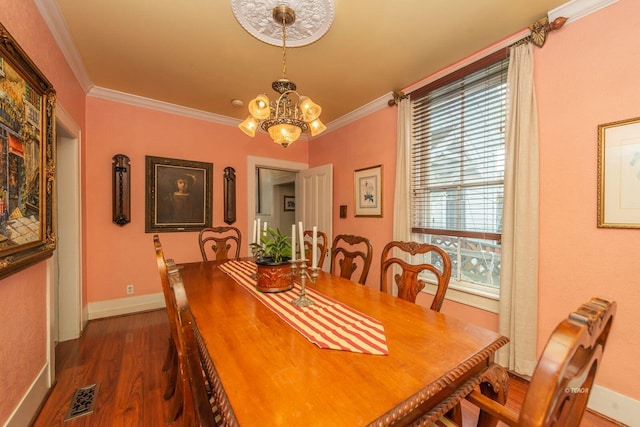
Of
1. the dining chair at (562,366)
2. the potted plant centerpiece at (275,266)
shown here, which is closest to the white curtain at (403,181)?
the potted plant centerpiece at (275,266)

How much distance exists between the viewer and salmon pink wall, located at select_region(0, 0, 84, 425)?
4.23 ft

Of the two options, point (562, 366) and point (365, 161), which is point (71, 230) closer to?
point (365, 161)

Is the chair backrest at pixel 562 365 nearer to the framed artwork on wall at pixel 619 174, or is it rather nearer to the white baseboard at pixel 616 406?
the framed artwork on wall at pixel 619 174

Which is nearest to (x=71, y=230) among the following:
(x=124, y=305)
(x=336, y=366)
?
(x=124, y=305)

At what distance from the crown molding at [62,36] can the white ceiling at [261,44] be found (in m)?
0.01

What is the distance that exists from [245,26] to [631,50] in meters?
2.37

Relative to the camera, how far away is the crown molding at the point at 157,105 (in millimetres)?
2877

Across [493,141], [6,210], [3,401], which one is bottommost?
[3,401]

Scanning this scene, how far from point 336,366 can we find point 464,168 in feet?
6.92

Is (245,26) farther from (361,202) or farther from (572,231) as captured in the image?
(572,231)

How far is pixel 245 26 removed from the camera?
5.96 ft

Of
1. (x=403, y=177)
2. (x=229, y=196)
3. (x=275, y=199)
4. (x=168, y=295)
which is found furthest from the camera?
(x=275, y=199)

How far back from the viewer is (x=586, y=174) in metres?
1.66

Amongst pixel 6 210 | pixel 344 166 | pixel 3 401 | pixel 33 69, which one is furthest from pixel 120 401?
pixel 344 166
